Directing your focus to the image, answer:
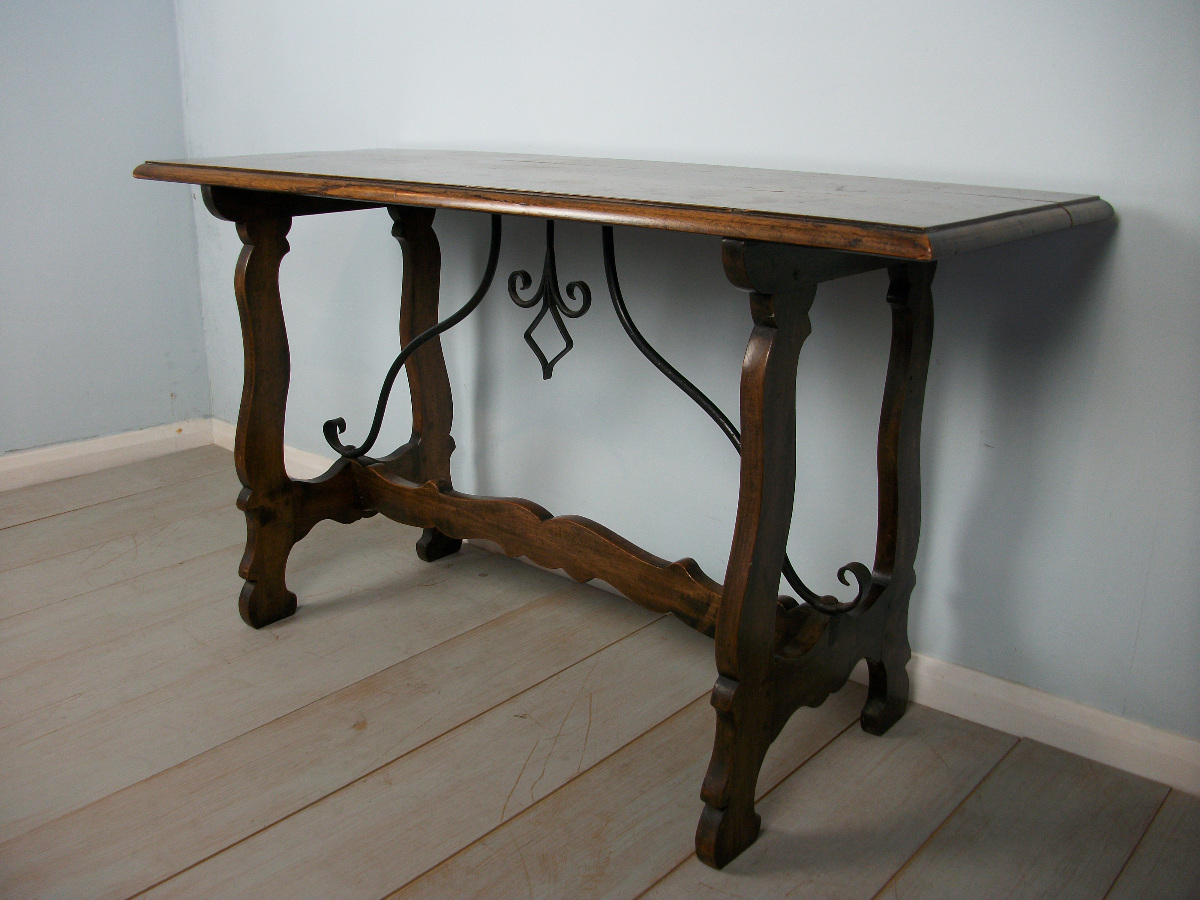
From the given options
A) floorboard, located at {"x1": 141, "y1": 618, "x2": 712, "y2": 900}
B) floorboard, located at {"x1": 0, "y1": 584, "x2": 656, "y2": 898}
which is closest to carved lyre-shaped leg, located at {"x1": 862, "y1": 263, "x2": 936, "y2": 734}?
floorboard, located at {"x1": 141, "y1": 618, "x2": 712, "y2": 900}

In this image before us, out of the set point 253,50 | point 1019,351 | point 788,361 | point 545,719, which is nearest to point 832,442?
point 1019,351

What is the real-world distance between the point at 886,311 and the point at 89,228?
2335 millimetres

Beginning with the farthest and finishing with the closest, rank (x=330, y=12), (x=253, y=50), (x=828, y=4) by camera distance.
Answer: (x=253, y=50) → (x=330, y=12) → (x=828, y=4)

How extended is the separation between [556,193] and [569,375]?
0.92 m

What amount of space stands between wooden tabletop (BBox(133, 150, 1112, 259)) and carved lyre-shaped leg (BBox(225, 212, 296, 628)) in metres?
0.18

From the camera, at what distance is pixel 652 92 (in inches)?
77.4

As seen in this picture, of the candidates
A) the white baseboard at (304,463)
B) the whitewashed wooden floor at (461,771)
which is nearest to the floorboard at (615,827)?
the whitewashed wooden floor at (461,771)

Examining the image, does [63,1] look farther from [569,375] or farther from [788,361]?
[788,361]

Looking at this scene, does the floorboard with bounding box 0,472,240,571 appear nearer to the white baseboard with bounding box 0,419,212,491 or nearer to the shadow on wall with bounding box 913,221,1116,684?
the white baseboard with bounding box 0,419,212,491

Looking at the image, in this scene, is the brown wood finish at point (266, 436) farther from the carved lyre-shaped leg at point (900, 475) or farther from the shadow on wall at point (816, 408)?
the carved lyre-shaped leg at point (900, 475)

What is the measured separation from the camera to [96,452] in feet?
10.1

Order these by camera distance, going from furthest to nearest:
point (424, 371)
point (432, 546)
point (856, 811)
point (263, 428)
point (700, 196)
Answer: point (432, 546) → point (424, 371) → point (263, 428) → point (856, 811) → point (700, 196)

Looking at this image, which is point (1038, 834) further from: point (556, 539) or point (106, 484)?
point (106, 484)

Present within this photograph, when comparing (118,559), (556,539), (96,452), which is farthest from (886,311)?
(96,452)
